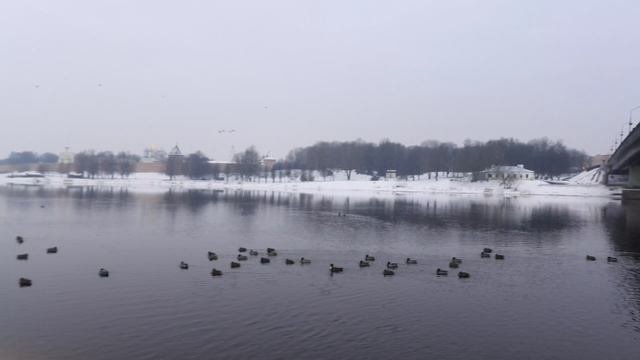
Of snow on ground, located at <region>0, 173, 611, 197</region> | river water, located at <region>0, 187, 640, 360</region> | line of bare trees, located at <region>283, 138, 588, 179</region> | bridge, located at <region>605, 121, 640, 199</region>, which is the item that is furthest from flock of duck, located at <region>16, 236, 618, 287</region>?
line of bare trees, located at <region>283, 138, 588, 179</region>

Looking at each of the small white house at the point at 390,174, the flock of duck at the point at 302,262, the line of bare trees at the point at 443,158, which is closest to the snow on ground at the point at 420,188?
the line of bare trees at the point at 443,158

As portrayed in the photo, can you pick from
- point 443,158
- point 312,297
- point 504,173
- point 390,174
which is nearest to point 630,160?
point 504,173

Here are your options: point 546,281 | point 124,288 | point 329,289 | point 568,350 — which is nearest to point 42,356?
point 124,288

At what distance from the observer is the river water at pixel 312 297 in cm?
2081

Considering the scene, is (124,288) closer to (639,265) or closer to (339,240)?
(339,240)

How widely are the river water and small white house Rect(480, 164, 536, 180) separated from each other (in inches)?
3750

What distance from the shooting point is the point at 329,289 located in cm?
2917

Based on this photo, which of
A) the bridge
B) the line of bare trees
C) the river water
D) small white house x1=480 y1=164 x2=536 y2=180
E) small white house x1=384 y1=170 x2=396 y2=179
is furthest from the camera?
small white house x1=384 y1=170 x2=396 y2=179

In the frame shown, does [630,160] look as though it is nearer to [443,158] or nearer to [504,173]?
[504,173]

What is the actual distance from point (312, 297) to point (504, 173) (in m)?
131

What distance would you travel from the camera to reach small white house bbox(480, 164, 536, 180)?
14739 cm

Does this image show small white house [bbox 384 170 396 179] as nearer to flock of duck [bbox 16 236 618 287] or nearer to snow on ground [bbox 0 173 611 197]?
snow on ground [bbox 0 173 611 197]

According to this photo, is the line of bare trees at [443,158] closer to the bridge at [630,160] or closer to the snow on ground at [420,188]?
the snow on ground at [420,188]

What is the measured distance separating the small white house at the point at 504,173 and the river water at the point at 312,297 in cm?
9525
